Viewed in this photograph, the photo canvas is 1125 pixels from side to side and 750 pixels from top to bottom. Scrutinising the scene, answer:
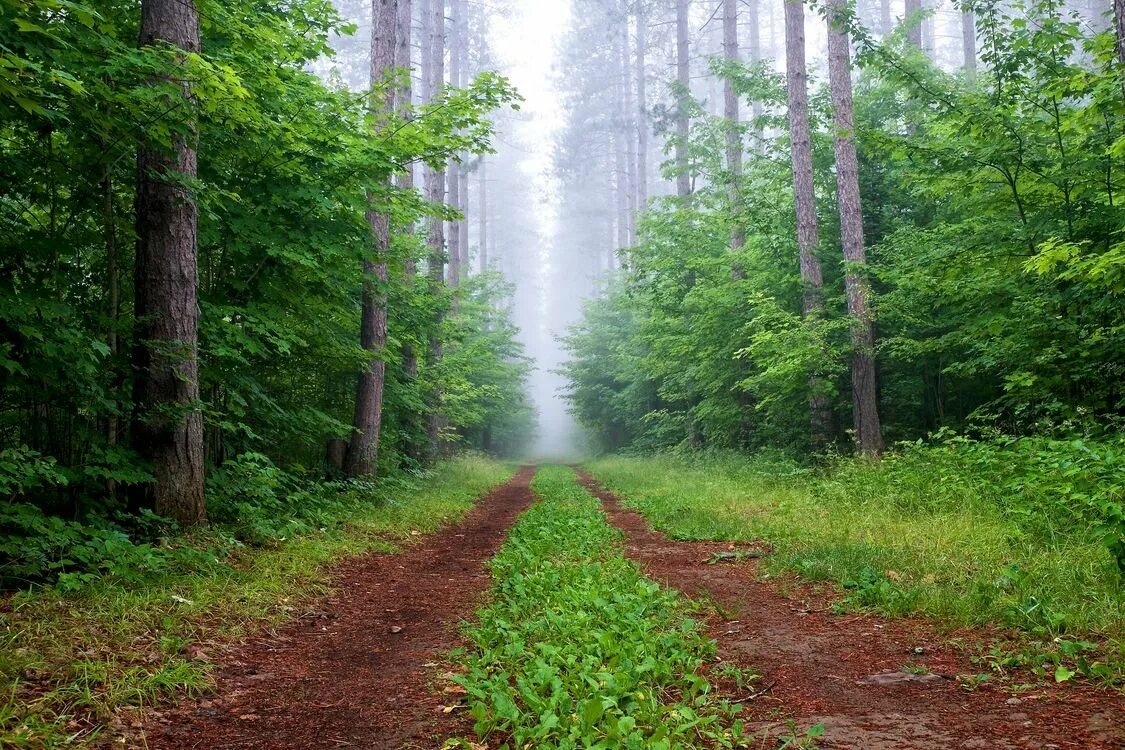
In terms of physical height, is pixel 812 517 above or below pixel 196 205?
below

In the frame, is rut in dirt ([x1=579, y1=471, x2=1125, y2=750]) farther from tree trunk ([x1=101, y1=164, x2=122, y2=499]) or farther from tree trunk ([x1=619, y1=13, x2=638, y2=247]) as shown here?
tree trunk ([x1=619, y1=13, x2=638, y2=247])

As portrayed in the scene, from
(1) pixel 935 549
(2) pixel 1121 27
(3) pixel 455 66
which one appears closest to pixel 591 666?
(1) pixel 935 549

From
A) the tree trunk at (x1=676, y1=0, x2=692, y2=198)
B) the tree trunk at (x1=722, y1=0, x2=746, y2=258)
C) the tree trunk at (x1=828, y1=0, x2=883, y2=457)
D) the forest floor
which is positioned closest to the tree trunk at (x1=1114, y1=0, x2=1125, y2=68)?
the forest floor

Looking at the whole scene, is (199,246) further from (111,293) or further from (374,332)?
(374,332)

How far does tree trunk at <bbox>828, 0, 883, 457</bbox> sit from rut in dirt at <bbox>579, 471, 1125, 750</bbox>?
740cm

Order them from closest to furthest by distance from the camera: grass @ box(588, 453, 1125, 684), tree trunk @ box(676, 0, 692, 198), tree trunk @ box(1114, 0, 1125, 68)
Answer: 1. grass @ box(588, 453, 1125, 684)
2. tree trunk @ box(1114, 0, 1125, 68)
3. tree trunk @ box(676, 0, 692, 198)

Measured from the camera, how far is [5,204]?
580 cm

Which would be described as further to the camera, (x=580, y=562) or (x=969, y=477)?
(x=969, y=477)

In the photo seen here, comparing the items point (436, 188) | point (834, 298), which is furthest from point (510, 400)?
point (834, 298)

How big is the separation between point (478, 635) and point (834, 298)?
33.2 feet

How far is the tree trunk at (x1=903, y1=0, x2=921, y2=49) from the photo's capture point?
14094 mm

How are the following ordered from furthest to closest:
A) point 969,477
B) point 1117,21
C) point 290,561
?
point 969,477
point 290,561
point 1117,21

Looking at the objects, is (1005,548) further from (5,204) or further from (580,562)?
(5,204)

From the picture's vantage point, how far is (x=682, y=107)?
21969mm
